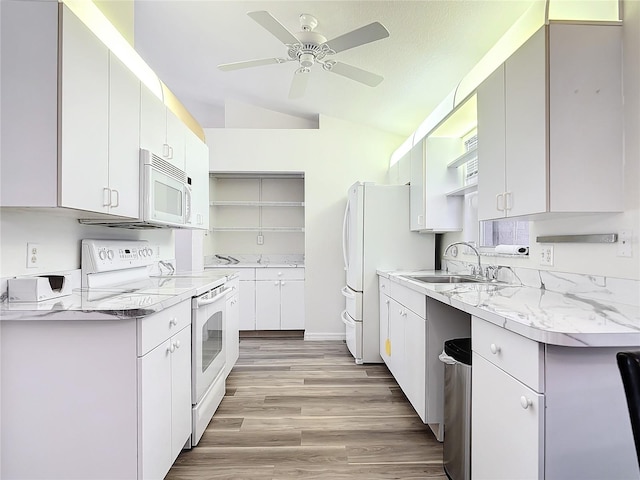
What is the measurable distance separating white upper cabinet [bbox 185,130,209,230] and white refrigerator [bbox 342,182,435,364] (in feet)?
4.65

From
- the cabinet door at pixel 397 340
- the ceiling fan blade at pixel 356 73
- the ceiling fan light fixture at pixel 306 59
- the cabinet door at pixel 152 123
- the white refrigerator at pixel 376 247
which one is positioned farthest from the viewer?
the white refrigerator at pixel 376 247

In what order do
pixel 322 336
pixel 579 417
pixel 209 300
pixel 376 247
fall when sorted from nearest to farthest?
pixel 579 417 < pixel 209 300 < pixel 376 247 < pixel 322 336

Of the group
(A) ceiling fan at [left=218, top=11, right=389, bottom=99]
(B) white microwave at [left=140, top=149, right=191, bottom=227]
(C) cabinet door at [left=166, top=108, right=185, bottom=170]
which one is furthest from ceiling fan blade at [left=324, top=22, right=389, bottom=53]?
(B) white microwave at [left=140, top=149, right=191, bottom=227]

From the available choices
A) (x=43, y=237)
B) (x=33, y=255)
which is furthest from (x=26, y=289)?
(x=43, y=237)

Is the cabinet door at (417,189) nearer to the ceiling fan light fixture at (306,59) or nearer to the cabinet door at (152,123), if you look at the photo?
the ceiling fan light fixture at (306,59)

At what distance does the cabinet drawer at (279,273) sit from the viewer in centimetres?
441

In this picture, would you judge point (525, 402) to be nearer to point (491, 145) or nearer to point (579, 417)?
point (579, 417)

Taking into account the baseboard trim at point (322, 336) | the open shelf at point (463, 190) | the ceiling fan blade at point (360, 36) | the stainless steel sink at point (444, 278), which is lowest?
the baseboard trim at point (322, 336)

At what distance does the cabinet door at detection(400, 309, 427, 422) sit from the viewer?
215 centimetres

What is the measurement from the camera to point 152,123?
7.15 ft

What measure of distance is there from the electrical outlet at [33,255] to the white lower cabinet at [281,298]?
9.12 feet

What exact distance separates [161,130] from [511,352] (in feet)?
7.43

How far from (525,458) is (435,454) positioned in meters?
0.98

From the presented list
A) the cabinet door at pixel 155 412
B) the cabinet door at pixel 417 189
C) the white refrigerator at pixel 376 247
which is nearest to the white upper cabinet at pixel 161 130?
the cabinet door at pixel 155 412
